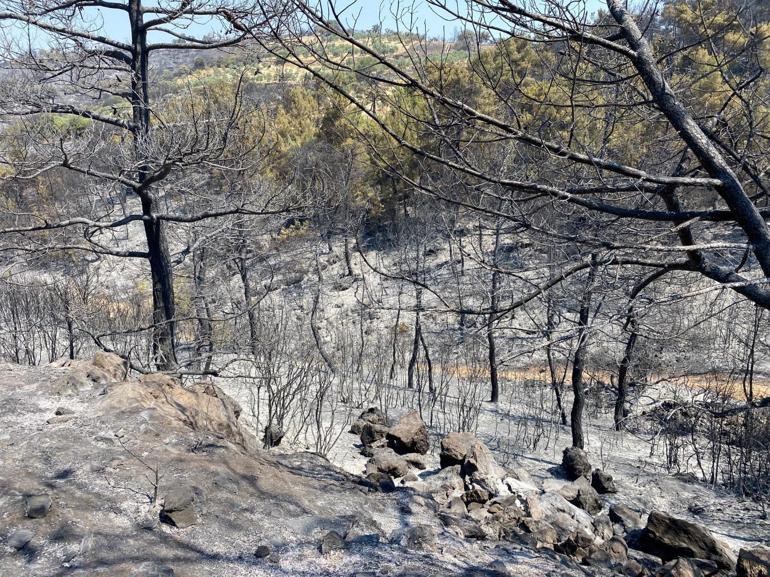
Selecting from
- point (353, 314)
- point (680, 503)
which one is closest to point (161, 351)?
point (680, 503)

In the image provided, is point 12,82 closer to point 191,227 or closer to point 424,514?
point 191,227

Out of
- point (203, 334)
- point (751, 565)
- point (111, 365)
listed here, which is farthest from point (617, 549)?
point (203, 334)

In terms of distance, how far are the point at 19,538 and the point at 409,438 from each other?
15.0ft

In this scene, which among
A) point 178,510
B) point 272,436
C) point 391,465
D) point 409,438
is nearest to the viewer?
point 178,510

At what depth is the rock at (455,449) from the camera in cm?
657

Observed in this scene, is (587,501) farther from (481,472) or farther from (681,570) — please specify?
(681,570)

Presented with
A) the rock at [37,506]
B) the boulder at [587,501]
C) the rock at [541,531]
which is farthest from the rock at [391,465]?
the rock at [37,506]

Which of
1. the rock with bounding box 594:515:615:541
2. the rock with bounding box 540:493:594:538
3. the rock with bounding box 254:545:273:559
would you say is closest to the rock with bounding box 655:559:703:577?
the rock with bounding box 540:493:594:538

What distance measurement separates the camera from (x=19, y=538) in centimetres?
328

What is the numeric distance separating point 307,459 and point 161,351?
234cm

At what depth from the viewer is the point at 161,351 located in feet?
22.9

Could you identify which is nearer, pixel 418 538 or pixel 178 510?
pixel 178 510

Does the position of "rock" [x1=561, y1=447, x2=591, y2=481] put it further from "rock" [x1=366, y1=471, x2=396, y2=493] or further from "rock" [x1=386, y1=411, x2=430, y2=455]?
"rock" [x1=366, y1=471, x2=396, y2=493]

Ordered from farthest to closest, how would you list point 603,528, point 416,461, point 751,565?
1. point 416,461
2. point 603,528
3. point 751,565
